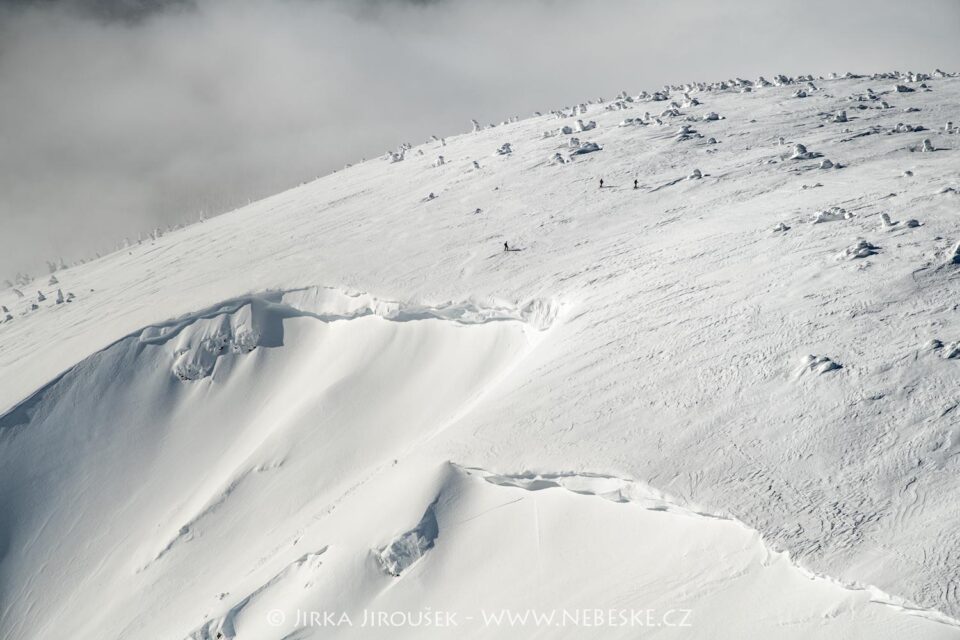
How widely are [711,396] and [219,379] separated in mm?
17232

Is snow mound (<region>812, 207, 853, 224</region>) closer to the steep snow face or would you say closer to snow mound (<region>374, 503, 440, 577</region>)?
the steep snow face

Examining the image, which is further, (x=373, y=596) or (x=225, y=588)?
(x=225, y=588)

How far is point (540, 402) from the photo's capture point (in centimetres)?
1659

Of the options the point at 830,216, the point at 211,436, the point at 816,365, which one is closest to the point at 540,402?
the point at 816,365

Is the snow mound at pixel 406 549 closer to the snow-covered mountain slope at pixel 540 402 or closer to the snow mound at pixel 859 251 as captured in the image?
the snow-covered mountain slope at pixel 540 402

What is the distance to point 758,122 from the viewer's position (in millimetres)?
31562

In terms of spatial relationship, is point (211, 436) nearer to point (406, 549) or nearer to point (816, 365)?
point (406, 549)

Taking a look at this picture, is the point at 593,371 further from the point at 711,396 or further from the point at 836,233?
the point at 836,233

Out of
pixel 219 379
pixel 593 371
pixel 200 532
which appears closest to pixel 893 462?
A: pixel 593 371

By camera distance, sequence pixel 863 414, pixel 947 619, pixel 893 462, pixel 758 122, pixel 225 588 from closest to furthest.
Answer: pixel 947 619 < pixel 893 462 < pixel 863 414 < pixel 225 588 < pixel 758 122

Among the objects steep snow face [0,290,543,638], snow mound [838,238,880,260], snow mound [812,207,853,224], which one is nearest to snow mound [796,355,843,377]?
snow mound [838,238,880,260]

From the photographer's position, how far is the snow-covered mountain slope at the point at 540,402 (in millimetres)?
12492

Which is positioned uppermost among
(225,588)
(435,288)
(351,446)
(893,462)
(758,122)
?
(758,122)

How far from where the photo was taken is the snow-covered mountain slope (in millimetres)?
12492
